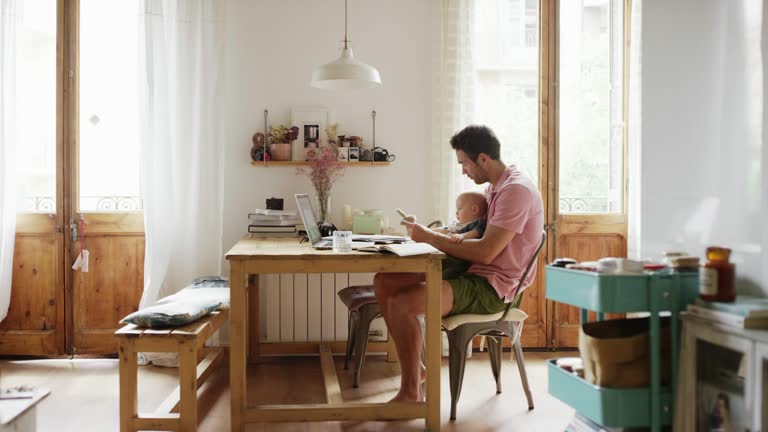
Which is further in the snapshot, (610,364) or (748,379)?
(610,364)

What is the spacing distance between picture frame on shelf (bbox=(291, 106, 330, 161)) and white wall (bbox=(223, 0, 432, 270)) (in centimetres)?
6

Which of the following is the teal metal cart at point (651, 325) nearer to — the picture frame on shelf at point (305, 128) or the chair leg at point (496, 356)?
the chair leg at point (496, 356)

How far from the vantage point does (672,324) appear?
2178 millimetres

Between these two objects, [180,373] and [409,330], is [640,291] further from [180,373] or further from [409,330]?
[180,373]

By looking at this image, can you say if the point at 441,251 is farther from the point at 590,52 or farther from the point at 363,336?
the point at 590,52

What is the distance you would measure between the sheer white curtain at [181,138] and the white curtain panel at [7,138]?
2.42ft

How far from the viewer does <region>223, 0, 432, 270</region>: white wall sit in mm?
4227

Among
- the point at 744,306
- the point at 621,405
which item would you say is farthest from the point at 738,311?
the point at 621,405

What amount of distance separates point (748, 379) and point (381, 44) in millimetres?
3041

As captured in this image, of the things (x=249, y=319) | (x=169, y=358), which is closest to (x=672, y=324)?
(x=249, y=319)

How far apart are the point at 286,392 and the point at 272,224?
96 cm

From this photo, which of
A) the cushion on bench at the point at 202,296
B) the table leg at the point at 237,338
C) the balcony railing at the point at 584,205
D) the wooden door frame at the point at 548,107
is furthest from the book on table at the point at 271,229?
the balcony railing at the point at 584,205

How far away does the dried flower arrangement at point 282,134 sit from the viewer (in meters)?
4.13

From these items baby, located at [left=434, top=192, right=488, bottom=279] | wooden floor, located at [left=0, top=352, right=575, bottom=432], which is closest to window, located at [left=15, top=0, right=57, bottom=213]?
wooden floor, located at [left=0, top=352, right=575, bottom=432]
